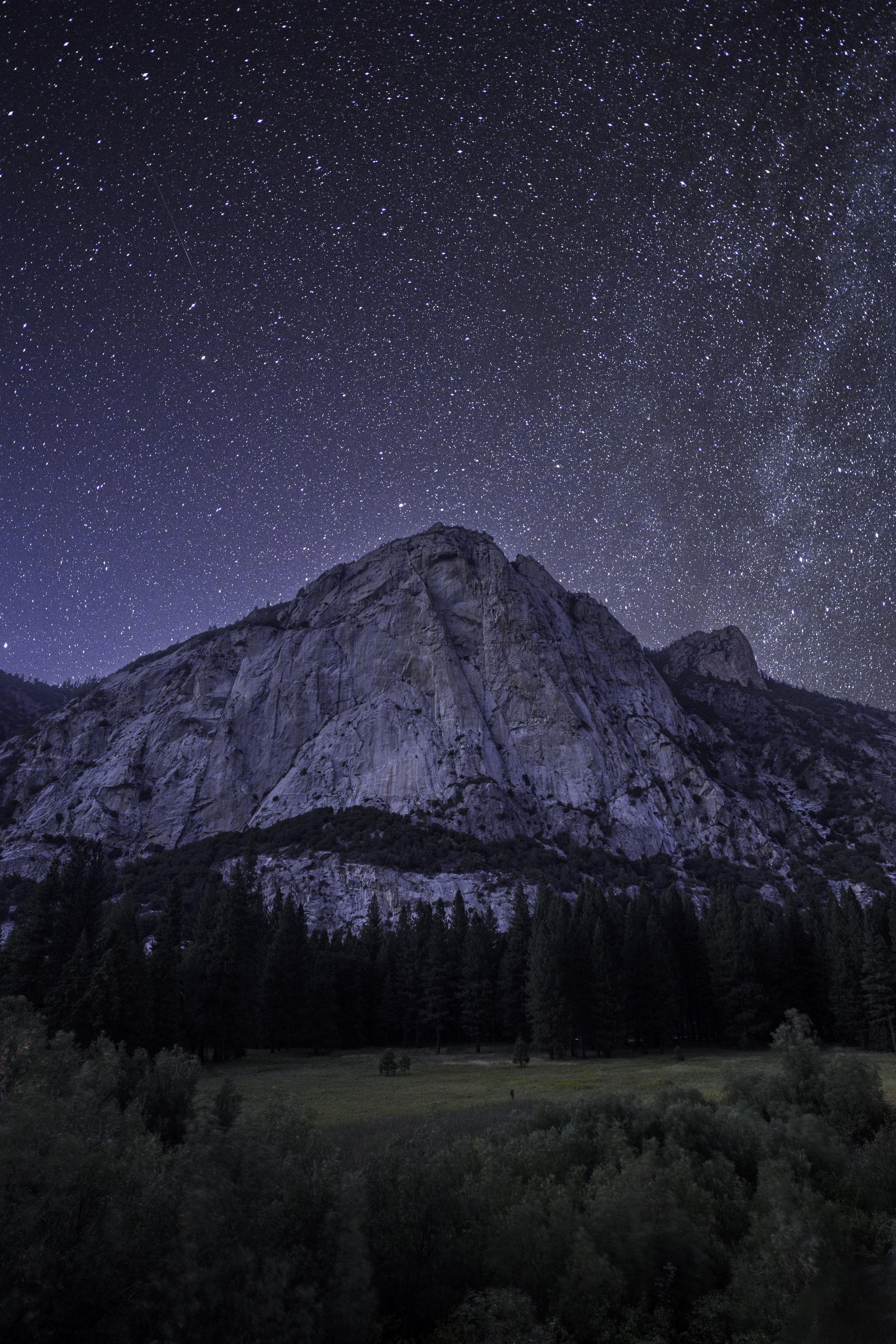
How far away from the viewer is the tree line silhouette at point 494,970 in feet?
156

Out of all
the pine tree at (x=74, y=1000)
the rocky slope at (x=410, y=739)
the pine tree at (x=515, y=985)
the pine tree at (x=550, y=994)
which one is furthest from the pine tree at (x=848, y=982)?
the rocky slope at (x=410, y=739)

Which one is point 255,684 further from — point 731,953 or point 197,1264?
point 197,1264

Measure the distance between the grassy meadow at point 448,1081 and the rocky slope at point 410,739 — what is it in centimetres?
7586

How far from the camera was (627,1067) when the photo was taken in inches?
1900

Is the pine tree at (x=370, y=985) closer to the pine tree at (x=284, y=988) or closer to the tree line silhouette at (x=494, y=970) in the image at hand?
the tree line silhouette at (x=494, y=970)

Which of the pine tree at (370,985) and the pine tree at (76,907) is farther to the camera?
the pine tree at (370,985)

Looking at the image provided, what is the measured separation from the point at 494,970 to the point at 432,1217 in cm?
6021

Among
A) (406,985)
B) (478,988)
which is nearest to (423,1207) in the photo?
(478,988)

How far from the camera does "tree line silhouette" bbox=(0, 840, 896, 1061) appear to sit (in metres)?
47.7

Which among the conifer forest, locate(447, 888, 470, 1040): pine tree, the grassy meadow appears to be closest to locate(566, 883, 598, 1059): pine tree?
the grassy meadow

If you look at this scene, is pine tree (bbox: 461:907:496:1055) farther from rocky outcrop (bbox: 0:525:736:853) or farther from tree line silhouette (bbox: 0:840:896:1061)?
rocky outcrop (bbox: 0:525:736:853)

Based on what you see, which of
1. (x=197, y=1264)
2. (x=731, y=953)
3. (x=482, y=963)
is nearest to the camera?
(x=197, y=1264)

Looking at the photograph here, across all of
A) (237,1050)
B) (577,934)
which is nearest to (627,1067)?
(577,934)

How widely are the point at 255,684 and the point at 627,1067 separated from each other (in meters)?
135
